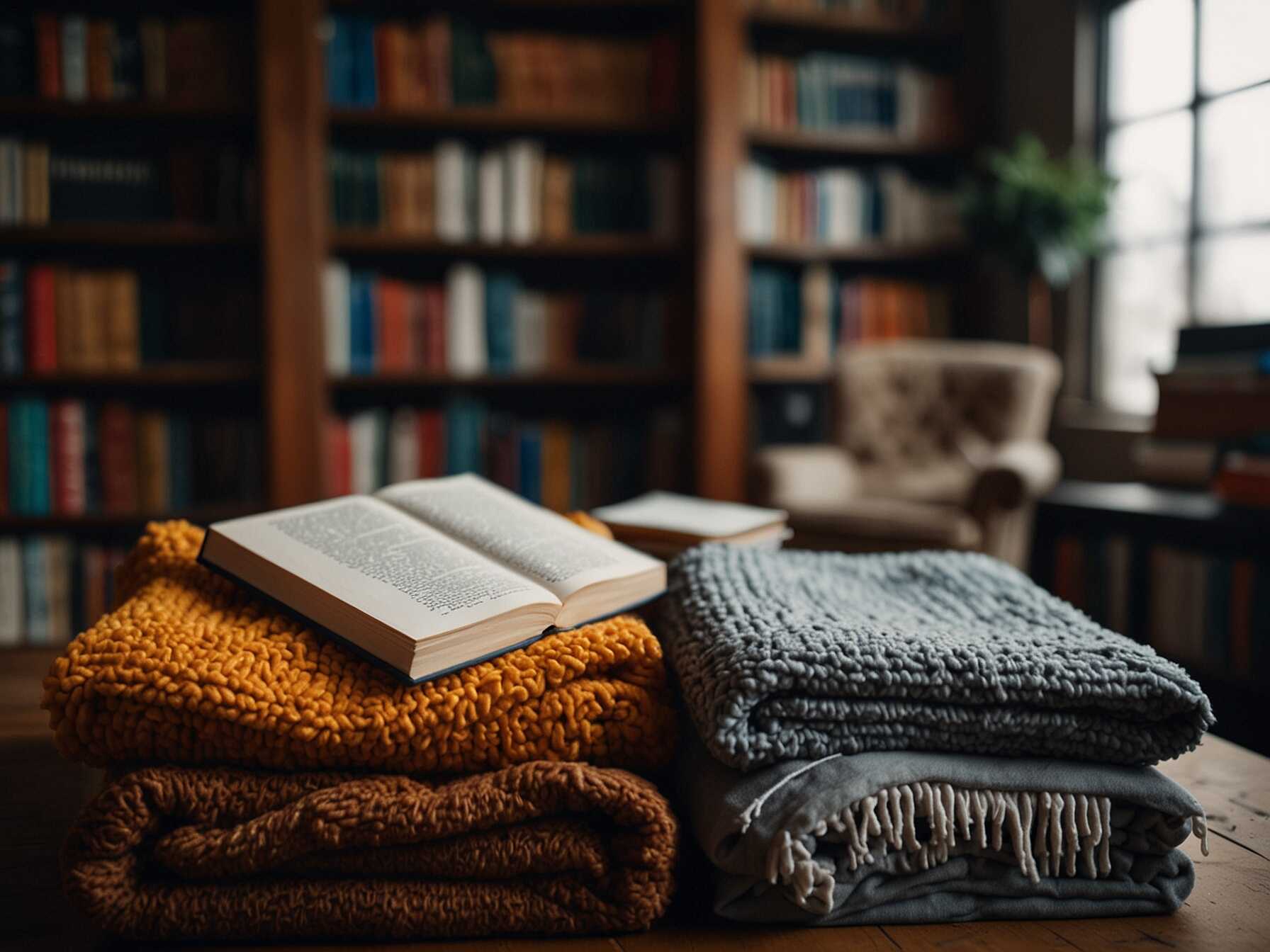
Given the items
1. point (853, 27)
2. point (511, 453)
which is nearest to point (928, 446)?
point (511, 453)

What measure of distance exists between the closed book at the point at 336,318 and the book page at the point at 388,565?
2094mm

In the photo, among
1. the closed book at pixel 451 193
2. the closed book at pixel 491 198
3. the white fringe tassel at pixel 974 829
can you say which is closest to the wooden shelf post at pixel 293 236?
the closed book at pixel 451 193

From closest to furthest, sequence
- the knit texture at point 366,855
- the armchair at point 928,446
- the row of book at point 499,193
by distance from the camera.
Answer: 1. the knit texture at point 366,855
2. the armchair at point 928,446
3. the row of book at point 499,193

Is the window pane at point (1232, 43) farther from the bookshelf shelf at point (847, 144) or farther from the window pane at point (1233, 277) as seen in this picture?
the bookshelf shelf at point (847, 144)

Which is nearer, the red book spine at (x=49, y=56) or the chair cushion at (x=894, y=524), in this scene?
the chair cushion at (x=894, y=524)

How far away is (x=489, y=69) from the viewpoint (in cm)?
280

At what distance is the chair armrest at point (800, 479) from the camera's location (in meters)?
2.51

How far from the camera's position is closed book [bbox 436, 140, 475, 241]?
9.05 feet

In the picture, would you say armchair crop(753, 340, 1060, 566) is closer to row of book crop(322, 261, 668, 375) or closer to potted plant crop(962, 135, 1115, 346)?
potted plant crop(962, 135, 1115, 346)

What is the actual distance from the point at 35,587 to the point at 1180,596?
9.17 ft

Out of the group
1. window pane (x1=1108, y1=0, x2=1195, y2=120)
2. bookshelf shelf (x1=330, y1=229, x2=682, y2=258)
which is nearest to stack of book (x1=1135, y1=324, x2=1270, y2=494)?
window pane (x1=1108, y1=0, x2=1195, y2=120)

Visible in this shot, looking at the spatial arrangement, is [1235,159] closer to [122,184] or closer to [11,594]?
[122,184]

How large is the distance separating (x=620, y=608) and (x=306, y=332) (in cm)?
222

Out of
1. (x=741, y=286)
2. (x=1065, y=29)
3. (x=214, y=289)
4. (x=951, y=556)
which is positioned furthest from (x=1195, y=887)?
(x=1065, y=29)
